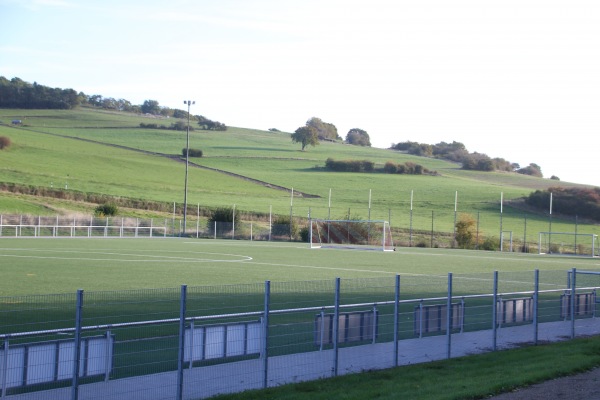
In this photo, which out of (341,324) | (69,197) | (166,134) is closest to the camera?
(341,324)

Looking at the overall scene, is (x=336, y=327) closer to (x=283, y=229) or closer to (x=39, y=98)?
(x=283, y=229)

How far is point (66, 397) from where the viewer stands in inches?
392

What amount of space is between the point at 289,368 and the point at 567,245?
6078 centimetres

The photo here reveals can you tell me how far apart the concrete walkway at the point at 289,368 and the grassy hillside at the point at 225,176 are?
57.5 meters

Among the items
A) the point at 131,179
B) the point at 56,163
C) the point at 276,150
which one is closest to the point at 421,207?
the point at 131,179

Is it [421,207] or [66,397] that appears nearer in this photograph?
[66,397]

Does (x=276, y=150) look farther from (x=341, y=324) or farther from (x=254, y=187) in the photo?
(x=341, y=324)

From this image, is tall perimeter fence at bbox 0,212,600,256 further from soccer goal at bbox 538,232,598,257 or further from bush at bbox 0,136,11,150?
bush at bbox 0,136,11,150

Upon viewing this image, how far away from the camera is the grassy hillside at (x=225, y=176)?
83.1 meters

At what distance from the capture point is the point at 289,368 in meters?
12.5

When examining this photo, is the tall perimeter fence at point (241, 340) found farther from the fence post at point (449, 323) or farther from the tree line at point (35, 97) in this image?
the tree line at point (35, 97)

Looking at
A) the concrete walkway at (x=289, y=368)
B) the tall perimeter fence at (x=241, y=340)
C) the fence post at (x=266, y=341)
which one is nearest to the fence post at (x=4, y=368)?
the tall perimeter fence at (x=241, y=340)

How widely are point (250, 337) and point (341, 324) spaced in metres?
2.01

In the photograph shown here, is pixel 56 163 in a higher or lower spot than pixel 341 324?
higher
